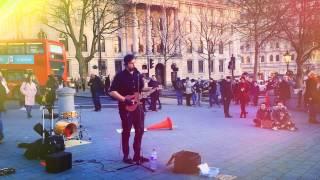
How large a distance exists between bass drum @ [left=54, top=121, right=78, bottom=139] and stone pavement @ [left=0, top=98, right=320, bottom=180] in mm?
492

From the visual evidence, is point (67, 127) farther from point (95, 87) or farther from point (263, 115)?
point (95, 87)

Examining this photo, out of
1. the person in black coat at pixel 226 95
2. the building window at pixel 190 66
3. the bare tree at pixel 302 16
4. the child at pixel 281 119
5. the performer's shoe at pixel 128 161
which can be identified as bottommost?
the performer's shoe at pixel 128 161

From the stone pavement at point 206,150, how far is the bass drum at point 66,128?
49cm

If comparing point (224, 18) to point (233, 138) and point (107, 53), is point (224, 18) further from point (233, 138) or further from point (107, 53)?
point (233, 138)

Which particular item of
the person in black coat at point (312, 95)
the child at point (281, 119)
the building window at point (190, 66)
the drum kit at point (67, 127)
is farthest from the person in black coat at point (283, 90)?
the building window at point (190, 66)

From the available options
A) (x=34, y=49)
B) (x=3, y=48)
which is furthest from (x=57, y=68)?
(x=3, y=48)

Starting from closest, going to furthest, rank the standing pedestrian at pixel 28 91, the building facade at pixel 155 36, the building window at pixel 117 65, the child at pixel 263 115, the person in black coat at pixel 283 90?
the child at pixel 263 115 → the standing pedestrian at pixel 28 91 → the person in black coat at pixel 283 90 → the building facade at pixel 155 36 → the building window at pixel 117 65

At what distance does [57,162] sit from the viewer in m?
7.14

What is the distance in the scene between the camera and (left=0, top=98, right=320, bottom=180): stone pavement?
23.0 ft

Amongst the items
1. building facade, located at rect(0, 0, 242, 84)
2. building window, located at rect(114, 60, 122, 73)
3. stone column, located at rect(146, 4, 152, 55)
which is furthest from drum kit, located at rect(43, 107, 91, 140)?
stone column, located at rect(146, 4, 152, 55)

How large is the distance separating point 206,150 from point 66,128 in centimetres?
336

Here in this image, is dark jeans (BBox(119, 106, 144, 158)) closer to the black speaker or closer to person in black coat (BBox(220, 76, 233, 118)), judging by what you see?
the black speaker

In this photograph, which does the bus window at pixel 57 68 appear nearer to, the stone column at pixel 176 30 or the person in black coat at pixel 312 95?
the person in black coat at pixel 312 95

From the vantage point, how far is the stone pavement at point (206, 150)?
23.0 feet
